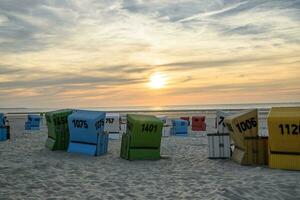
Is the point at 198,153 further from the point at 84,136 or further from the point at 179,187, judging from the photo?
the point at 179,187

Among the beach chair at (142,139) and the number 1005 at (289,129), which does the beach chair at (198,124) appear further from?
the number 1005 at (289,129)

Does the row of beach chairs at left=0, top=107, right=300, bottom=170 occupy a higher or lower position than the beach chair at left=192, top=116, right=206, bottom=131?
lower

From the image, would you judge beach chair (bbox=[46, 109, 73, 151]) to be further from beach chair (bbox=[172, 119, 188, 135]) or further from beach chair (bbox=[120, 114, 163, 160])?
beach chair (bbox=[172, 119, 188, 135])

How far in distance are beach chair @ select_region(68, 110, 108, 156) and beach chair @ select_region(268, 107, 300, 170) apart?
7453mm

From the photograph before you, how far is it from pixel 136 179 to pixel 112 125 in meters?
13.5

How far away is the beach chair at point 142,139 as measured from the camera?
15648 mm

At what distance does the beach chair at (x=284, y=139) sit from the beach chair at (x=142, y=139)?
16.0 ft

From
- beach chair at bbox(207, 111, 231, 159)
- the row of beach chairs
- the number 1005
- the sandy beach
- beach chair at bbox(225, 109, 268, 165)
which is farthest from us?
beach chair at bbox(207, 111, 231, 159)

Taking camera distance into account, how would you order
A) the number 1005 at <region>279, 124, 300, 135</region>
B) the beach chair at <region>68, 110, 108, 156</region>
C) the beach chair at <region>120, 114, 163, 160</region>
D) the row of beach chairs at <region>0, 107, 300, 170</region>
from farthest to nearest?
the beach chair at <region>68, 110, 108, 156</region>
the beach chair at <region>120, 114, 163, 160</region>
the row of beach chairs at <region>0, 107, 300, 170</region>
the number 1005 at <region>279, 124, 300, 135</region>

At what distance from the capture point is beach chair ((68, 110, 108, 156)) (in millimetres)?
16578

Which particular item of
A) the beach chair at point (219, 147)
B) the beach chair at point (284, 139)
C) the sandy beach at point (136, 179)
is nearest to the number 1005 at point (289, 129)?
the beach chair at point (284, 139)

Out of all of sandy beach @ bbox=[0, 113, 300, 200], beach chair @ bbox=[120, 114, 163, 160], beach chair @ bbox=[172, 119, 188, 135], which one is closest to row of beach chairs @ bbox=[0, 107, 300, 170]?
beach chair @ bbox=[120, 114, 163, 160]

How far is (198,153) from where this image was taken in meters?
18.1

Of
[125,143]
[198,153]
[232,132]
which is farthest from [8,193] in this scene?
[198,153]
